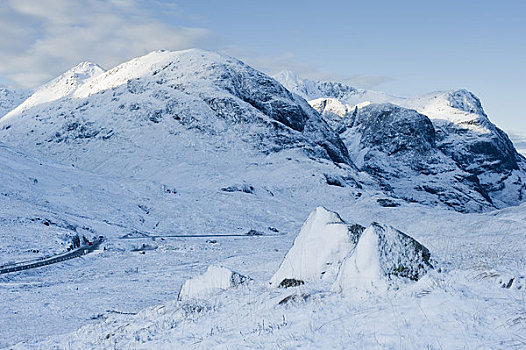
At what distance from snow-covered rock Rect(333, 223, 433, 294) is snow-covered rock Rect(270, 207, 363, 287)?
7.28 feet

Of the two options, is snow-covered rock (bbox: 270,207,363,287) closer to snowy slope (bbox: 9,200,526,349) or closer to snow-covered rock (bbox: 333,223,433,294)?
snowy slope (bbox: 9,200,526,349)

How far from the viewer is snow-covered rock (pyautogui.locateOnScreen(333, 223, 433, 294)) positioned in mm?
9516

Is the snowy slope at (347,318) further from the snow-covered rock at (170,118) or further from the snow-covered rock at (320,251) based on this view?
the snow-covered rock at (170,118)

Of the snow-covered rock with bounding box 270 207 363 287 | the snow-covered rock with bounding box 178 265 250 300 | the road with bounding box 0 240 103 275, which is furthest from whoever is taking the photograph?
the road with bounding box 0 240 103 275

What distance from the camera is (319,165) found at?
107 metres

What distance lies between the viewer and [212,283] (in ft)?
47.4

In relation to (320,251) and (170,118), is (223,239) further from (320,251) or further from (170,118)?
(170,118)

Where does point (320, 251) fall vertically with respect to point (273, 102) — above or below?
below

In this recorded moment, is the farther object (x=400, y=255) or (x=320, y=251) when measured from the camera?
(x=320, y=251)

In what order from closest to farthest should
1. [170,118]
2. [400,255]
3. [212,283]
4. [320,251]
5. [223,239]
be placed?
[400,255], [320,251], [212,283], [223,239], [170,118]

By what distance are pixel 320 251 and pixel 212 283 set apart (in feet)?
12.1

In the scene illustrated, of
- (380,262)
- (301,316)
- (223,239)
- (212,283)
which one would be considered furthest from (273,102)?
(301,316)

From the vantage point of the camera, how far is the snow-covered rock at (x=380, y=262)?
952 cm

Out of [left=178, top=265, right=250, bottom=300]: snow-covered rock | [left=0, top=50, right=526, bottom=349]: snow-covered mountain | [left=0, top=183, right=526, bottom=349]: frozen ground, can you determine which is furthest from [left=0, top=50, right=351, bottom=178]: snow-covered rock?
[left=178, top=265, right=250, bottom=300]: snow-covered rock
